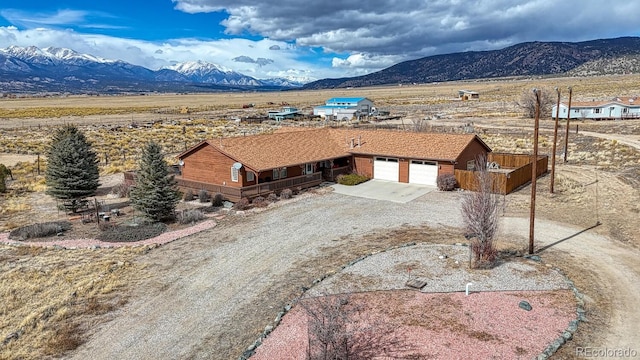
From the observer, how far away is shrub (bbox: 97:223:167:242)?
871 inches

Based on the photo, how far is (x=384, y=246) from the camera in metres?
20.3

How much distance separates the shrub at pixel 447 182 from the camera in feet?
104

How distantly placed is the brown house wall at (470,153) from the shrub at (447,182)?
136 centimetres

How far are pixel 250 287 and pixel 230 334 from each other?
10.5 ft

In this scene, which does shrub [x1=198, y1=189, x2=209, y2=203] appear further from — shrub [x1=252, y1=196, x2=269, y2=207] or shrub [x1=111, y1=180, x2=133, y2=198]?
shrub [x1=111, y1=180, x2=133, y2=198]

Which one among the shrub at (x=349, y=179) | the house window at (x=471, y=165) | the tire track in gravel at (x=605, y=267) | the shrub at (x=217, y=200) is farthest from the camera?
the house window at (x=471, y=165)

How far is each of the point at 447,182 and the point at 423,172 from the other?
2.71 meters

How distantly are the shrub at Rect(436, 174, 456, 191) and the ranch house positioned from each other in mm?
726

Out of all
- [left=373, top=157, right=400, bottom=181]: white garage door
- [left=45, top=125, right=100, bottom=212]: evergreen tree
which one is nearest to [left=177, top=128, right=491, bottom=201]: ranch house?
[left=373, top=157, right=400, bottom=181]: white garage door

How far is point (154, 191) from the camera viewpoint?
81.2 ft

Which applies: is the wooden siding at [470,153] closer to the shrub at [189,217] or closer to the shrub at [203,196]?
the shrub at [203,196]

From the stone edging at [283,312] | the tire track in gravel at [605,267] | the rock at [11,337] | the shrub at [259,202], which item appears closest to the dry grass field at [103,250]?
the rock at [11,337]

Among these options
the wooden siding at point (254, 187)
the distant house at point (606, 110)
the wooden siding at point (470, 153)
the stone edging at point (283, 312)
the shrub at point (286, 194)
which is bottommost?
the stone edging at point (283, 312)

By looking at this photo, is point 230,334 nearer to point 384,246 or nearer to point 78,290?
point 78,290
